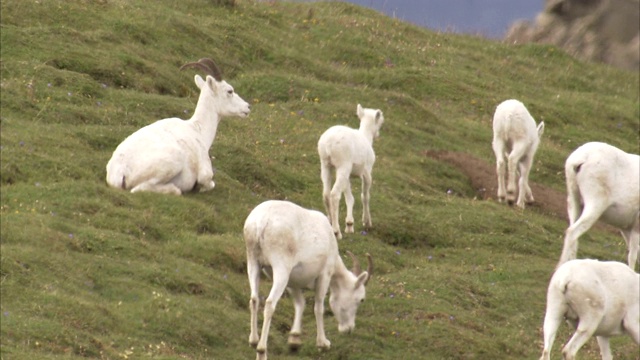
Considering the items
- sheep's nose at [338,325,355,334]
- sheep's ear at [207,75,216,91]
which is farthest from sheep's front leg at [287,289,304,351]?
sheep's ear at [207,75,216,91]

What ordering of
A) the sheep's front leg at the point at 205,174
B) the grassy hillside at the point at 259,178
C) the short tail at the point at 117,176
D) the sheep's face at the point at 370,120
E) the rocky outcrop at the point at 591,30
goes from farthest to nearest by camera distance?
the rocky outcrop at the point at 591,30 < the sheep's face at the point at 370,120 < the sheep's front leg at the point at 205,174 < the short tail at the point at 117,176 < the grassy hillside at the point at 259,178

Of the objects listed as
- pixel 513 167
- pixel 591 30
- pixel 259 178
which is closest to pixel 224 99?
pixel 259 178

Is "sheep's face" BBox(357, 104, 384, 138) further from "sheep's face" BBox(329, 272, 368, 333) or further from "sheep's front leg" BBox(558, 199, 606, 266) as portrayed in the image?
"sheep's face" BBox(329, 272, 368, 333)

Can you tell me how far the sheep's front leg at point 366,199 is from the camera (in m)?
19.6

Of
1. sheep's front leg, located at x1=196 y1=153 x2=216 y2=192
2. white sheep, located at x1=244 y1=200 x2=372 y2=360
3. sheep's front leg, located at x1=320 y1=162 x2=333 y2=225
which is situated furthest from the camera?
sheep's front leg, located at x1=196 y1=153 x2=216 y2=192

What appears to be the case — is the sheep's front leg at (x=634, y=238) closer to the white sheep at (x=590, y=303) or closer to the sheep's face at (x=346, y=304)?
the white sheep at (x=590, y=303)

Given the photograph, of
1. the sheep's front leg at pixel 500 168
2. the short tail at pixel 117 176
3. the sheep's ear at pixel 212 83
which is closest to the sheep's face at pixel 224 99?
the sheep's ear at pixel 212 83

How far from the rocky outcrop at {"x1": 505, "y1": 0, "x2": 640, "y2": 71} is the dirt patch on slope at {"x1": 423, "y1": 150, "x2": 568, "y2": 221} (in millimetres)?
14838

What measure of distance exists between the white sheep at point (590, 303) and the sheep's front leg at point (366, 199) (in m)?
5.20

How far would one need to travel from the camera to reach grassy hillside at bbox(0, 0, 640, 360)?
15188mm

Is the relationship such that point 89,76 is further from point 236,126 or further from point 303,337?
point 303,337

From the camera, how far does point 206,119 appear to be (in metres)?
21.2

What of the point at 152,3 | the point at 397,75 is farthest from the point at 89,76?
the point at 397,75

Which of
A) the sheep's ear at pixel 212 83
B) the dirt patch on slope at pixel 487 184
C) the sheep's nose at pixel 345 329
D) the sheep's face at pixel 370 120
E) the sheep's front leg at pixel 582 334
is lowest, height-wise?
the sheep's nose at pixel 345 329
